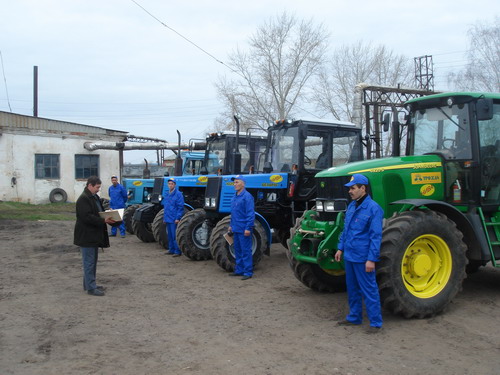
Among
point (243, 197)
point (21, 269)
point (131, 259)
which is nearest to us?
point (243, 197)

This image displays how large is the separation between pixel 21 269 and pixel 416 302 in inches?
285

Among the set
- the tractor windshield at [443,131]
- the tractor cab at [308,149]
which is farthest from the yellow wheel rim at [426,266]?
the tractor cab at [308,149]

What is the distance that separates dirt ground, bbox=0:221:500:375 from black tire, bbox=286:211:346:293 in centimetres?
13

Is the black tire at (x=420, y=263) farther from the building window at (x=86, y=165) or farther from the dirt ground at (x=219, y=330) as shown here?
the building window at (x=86, y=165)

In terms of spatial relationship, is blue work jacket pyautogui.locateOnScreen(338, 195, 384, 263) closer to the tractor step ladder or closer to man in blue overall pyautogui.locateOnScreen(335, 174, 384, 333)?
man in blue overall pyautogui.locateOnScreen(335, 174, 384, 333)

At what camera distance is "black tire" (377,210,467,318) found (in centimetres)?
574

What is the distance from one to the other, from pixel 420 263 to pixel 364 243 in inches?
39.2

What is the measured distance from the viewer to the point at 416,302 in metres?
5.88

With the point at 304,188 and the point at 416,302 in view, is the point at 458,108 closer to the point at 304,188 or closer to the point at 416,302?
the point at 416,302

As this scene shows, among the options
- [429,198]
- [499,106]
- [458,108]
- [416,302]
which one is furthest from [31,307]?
[499,106]

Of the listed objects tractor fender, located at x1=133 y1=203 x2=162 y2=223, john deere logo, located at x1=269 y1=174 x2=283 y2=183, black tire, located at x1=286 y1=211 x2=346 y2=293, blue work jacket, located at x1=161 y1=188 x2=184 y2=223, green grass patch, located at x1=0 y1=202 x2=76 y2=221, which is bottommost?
black tire, located at x1=286 y1=211 x2=346 y2=293

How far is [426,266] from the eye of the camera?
20.0 feet

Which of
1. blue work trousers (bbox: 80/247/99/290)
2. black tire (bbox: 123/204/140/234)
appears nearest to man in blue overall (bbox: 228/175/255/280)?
blue work trousers (bbox: 80/247/99/290)

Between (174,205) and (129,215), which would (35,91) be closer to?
(129,215)
